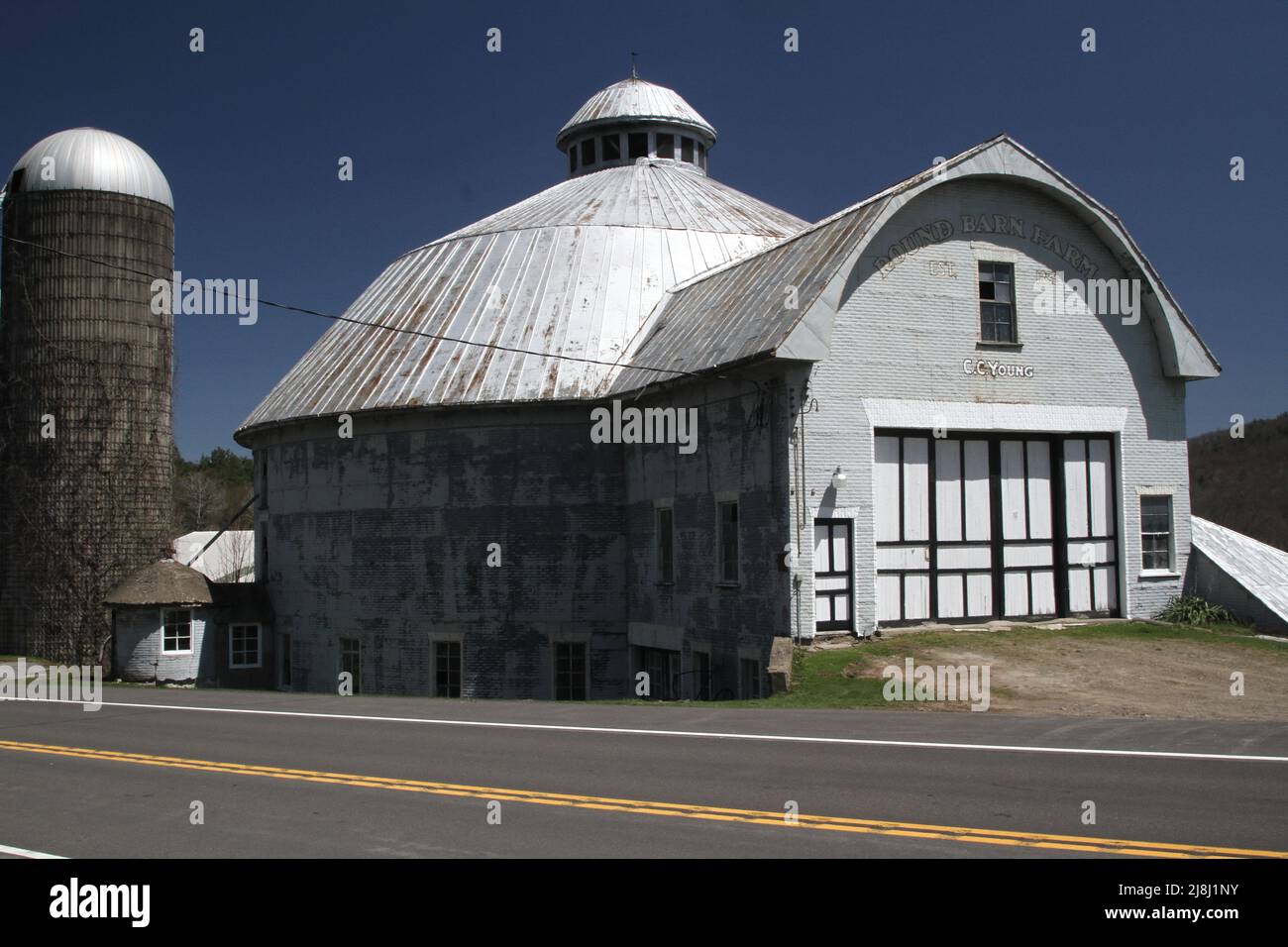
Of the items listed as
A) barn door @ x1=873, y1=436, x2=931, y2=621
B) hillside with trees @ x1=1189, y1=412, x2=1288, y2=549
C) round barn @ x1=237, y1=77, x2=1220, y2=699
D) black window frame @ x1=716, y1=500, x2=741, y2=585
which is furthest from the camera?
hillside with trees @ x1=1189, y1=412, x2=1288, y2=549

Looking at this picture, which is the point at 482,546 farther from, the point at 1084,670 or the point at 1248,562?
the point at 1248,562

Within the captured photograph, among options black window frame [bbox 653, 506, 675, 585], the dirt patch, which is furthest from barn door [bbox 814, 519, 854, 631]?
black window frame [bbox 653, 506, 675, 585]

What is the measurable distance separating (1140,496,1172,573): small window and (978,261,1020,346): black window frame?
13.6ft

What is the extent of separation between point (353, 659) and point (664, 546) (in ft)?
28.6

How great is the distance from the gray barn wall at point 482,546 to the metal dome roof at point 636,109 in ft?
46.1

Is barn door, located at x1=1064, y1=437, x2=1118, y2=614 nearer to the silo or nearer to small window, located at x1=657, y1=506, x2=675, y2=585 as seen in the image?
small window, located at x1=657, y1=506, x2=675, y2=585

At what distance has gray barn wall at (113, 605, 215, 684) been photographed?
2908 centimetres

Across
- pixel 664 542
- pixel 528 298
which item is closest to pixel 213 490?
pixel 528 298

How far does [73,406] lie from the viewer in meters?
36.8

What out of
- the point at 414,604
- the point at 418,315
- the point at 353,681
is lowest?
the point at 353,681

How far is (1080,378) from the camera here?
21.6 m
